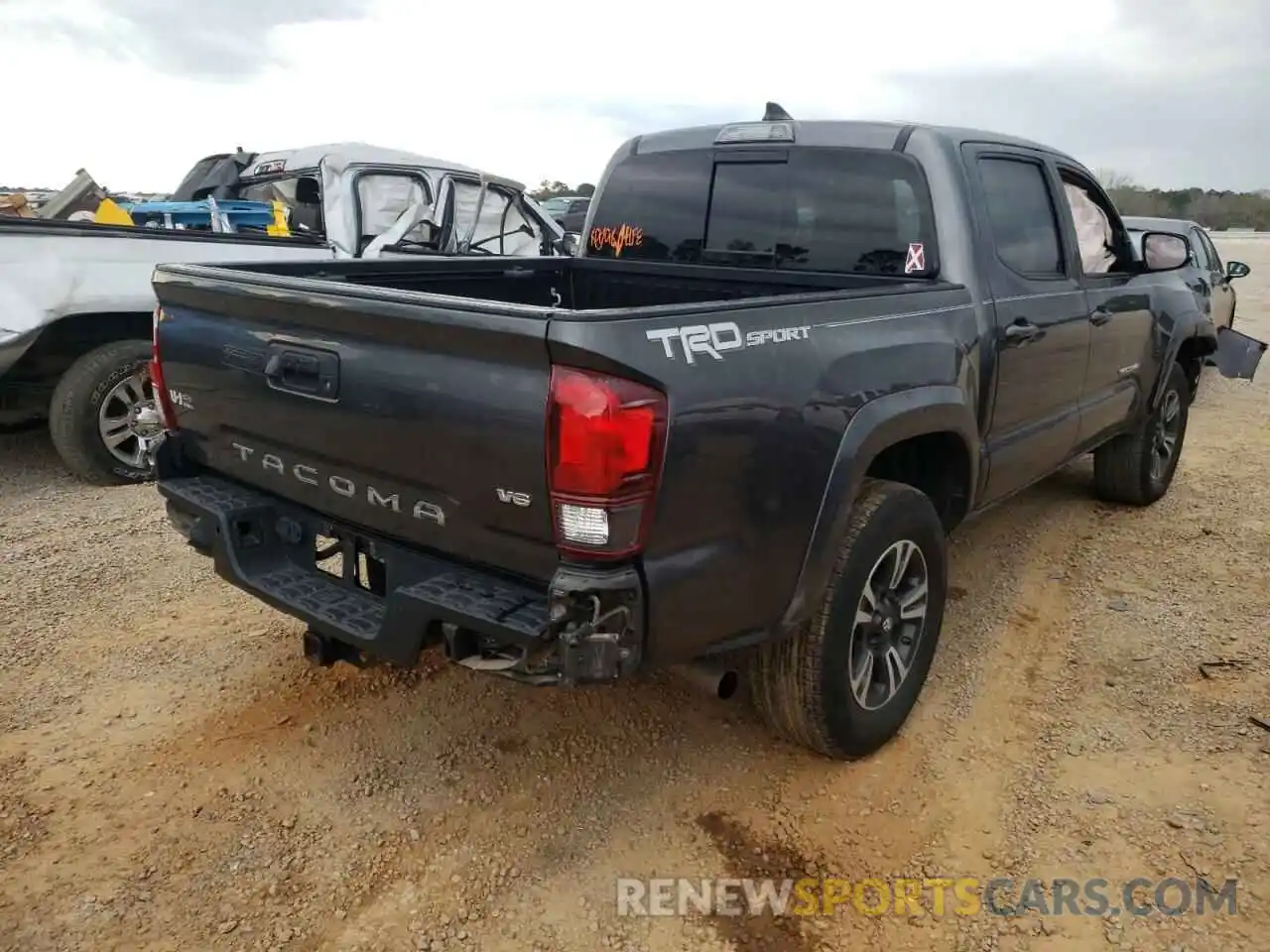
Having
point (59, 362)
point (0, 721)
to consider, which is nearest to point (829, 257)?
point (0, 721)

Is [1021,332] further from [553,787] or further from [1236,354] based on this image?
[1236,354]

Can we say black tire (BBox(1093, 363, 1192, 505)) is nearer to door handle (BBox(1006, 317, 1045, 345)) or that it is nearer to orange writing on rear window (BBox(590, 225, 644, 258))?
door handle (BBox(1006, 317, 1045, 345))

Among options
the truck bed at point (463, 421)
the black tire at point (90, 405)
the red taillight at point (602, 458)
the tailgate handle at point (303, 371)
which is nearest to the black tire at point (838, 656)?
the truck bed at point (463, 421)

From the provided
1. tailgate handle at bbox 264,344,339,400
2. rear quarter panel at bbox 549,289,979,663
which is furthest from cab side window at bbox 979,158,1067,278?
tailgate handle at bbox 264,344,339,400

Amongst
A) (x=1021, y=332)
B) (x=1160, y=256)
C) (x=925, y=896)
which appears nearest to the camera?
(x=925, y=896)

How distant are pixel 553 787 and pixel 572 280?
2.42 m

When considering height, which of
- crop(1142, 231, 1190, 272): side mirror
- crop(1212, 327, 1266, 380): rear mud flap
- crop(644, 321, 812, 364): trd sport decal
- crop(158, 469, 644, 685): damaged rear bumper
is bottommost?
crop(158, 469, 644, 685): damaged rear bumper

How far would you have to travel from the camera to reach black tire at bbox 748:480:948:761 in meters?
2.71

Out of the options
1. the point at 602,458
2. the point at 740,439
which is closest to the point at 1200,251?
the point at 740,439

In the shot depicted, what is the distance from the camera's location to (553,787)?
2912mm

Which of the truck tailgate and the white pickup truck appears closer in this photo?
the truck tailgate

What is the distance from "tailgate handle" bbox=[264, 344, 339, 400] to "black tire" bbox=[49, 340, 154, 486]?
3380 mm

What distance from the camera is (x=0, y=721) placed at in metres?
3.20

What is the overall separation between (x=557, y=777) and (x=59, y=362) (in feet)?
14.6
